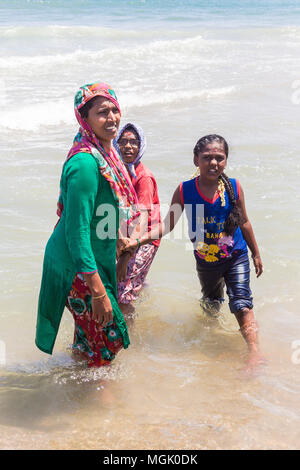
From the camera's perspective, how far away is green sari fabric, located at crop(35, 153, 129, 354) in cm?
270

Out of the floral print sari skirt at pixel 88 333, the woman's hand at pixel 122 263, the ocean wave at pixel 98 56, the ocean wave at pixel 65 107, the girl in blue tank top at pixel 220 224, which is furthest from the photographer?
the ocean wave at pixel 98 56

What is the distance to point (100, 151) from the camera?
2.89 meters

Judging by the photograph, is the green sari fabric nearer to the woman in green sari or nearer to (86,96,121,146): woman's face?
the woman in green sari

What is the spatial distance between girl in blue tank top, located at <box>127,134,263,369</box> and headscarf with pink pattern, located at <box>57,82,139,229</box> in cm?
69

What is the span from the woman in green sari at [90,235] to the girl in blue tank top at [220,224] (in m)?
0.71

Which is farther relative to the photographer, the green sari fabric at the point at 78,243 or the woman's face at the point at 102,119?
the woman's face at the point at 102,119

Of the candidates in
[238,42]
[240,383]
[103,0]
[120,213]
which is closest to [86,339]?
[120,213]

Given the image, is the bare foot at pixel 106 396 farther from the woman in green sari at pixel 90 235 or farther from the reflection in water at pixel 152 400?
the woman in green sari at pixel 90 235

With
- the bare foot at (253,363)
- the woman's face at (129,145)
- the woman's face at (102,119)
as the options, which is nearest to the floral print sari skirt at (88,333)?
the woman's face at (102,119)

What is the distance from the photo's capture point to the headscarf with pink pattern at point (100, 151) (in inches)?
111

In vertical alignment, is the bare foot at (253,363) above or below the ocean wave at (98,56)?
below

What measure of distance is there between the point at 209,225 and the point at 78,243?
136 cm
